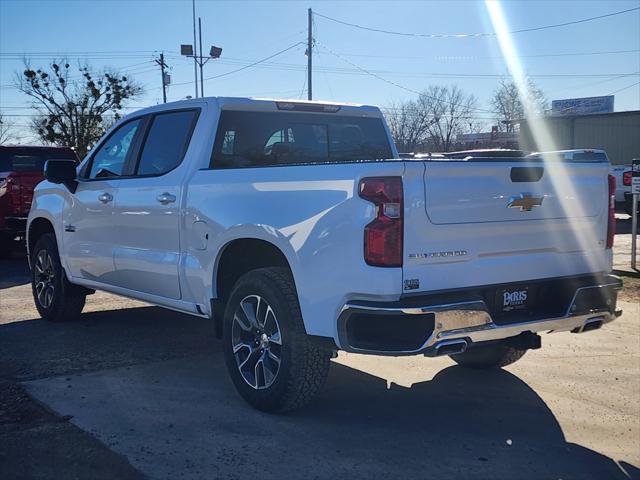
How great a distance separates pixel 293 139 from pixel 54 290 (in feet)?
10.3

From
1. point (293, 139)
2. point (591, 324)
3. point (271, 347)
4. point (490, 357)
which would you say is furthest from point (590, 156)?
point (271, 347)

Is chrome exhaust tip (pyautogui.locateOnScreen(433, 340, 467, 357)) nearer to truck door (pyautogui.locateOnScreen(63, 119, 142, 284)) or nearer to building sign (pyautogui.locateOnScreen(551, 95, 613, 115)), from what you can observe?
truck door (pyautogui.locateOnScreen(63, 119, 142, 284))

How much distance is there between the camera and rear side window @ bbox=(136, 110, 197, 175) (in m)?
5.34

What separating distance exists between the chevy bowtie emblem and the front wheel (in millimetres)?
1390

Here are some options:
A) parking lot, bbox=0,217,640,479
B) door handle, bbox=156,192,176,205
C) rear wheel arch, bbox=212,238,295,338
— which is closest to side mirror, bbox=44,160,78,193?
parking lot, bbox=0,217,640,479

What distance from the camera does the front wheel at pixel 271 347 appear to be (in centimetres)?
409

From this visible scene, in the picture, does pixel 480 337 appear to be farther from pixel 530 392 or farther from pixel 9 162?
pixel 9 162

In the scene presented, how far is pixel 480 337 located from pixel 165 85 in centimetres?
4566

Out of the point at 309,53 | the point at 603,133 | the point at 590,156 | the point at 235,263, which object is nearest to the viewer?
the point at 590,156

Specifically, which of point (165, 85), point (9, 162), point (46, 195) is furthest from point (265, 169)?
point (165, 85)

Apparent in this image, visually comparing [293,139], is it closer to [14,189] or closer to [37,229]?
[37,229]

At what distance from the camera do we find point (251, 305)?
4.46m

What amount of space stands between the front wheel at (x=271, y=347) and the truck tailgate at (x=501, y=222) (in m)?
0.87

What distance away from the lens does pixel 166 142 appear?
218 inches
